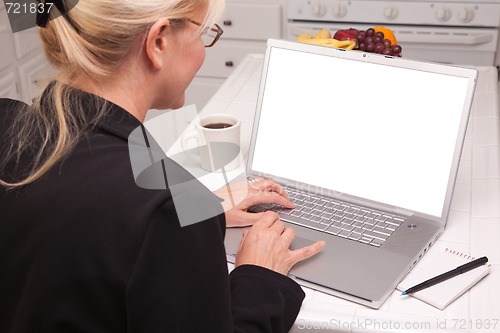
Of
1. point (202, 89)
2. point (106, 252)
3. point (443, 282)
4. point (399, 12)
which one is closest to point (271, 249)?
point (443, 282)

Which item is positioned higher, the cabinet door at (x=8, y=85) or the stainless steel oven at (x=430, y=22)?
the stainless steel oven at (x=430, y=22)

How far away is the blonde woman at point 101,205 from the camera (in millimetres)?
696

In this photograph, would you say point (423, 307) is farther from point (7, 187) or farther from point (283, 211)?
point (7, 187)

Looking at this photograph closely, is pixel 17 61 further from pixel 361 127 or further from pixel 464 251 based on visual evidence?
pixel 464 251

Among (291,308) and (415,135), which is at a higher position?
(415,135)

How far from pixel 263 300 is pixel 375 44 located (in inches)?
33.7

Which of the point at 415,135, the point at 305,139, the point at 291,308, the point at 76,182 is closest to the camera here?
the point at 76,182

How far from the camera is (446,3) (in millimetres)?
2645

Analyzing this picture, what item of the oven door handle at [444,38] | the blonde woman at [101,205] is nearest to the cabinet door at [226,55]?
the oven door handle at [444,38]

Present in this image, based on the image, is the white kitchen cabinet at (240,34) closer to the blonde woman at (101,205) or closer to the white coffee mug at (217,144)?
the white coffee mug at (217,144)

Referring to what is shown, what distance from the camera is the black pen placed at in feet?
3.20

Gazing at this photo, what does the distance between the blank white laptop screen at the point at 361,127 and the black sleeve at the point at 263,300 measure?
1.19ft

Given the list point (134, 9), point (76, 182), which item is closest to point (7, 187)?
point (76, 182)

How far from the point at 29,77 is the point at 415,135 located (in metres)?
1.90
